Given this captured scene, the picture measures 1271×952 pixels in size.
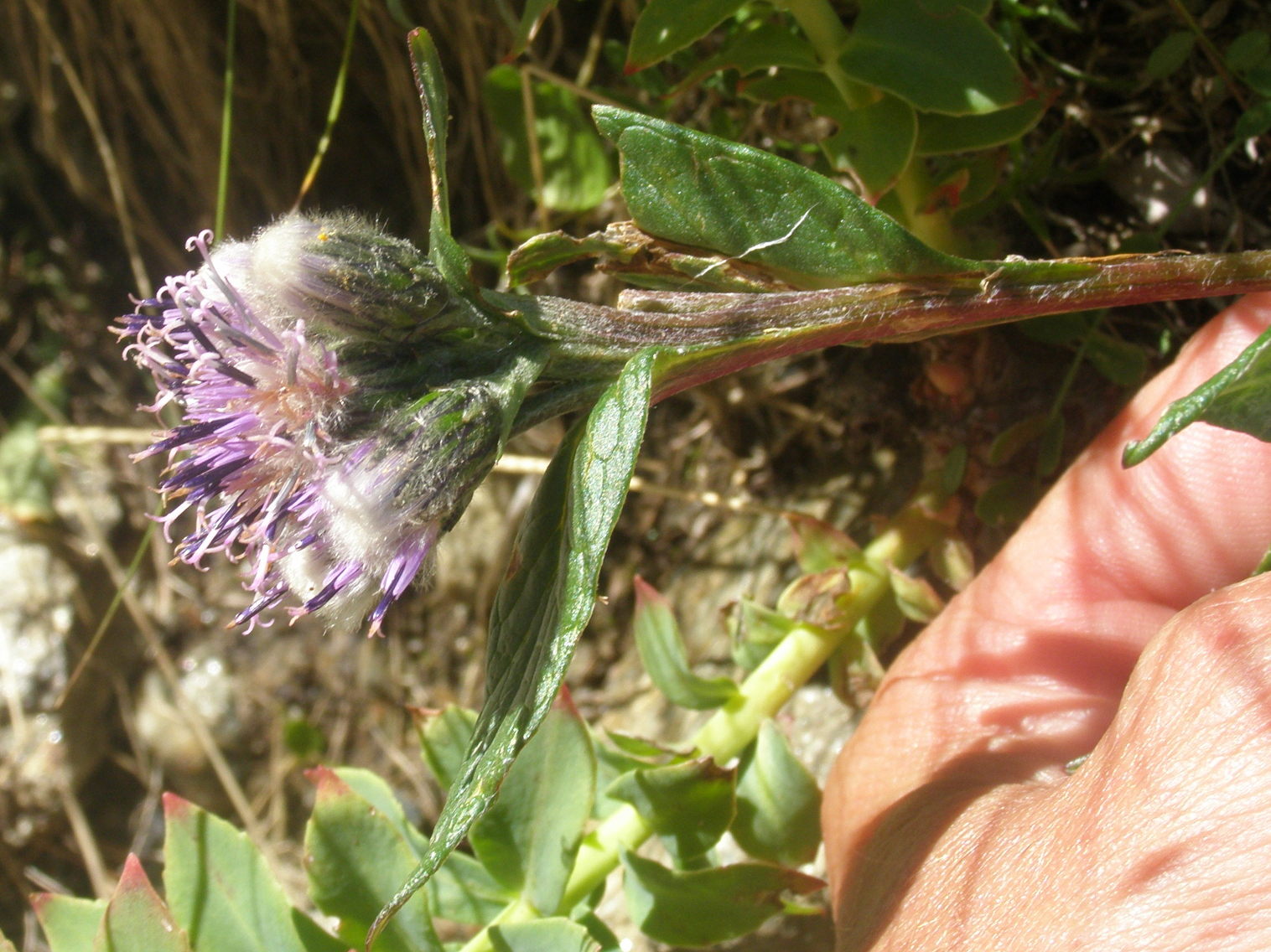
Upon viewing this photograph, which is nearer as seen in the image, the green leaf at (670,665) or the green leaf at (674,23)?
the green leaf at (674,23)

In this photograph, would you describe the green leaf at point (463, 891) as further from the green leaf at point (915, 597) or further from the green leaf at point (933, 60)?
the green leaf at point (933, 60)

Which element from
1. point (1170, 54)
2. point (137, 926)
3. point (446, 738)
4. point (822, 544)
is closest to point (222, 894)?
point (137, 926)

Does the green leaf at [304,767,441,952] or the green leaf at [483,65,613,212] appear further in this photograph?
the green leaf at [483,65,613,212]

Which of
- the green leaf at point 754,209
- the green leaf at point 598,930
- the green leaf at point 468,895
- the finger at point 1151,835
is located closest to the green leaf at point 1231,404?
the finger at point 1151,835

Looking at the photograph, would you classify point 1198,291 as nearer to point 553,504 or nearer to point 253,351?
point 553,504

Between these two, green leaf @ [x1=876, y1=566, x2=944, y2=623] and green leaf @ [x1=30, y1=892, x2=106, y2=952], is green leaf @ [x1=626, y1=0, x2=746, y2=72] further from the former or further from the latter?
green leaf @ [x1=30, y1=892, x2=106, y2=952]

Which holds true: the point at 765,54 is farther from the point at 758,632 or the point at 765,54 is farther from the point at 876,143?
the point at 758,632

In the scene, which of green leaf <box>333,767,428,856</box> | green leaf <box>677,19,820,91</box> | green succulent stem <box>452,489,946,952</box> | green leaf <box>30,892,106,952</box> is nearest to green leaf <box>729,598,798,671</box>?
green succulent stem <box>452,489,946,952</box>
